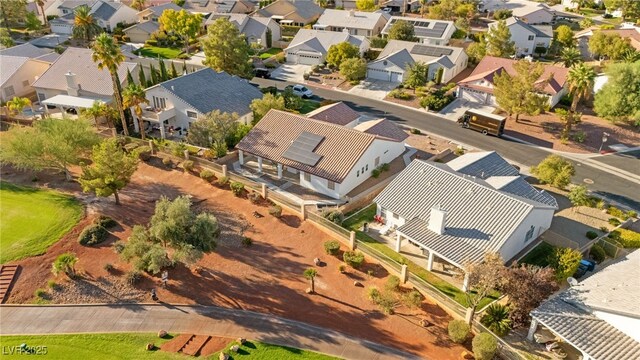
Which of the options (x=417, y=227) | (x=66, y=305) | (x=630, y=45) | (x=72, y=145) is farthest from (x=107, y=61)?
(x=630, y=45)

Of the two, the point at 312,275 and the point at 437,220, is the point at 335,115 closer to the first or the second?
the point at 437,220

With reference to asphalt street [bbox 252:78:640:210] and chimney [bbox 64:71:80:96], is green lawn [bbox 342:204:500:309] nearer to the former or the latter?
asphalt street [bbox 252:78:640:210]

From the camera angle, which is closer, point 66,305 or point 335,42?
point 66,305

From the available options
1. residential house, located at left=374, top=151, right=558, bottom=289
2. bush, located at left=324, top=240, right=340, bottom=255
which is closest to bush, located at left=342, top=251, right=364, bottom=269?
bush, located at left=324, top=240, right=340, bottom=255

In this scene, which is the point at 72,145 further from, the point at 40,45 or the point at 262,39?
the point at 40,45

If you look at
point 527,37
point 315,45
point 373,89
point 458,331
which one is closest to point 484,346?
point 458,331

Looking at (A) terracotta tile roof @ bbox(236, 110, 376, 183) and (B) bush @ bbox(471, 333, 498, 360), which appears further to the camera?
(A) terracotta tile roof @ bbox(236, 110, 376, 183)

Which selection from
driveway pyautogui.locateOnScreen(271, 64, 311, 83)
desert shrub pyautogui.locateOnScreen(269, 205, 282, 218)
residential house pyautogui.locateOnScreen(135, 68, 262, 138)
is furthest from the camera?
driveway pyautogui.locateOnScreen(271, 64, 311, 83)
